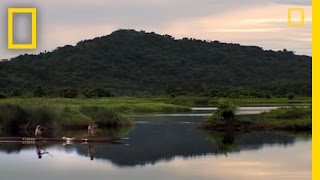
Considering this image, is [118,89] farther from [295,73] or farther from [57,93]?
[295,73]

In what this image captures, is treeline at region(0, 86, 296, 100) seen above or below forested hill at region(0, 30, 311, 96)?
below

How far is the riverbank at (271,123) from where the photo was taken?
73.6 feet

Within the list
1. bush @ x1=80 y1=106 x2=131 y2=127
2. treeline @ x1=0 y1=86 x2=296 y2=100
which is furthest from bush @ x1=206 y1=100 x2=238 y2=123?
treeline @ x1=0 y1=86 x2=296 y2=100

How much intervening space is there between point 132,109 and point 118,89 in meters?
13.9

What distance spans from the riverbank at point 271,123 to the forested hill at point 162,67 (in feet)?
56.5

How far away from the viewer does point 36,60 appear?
170 ft

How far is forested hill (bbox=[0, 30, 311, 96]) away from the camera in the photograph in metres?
46.1

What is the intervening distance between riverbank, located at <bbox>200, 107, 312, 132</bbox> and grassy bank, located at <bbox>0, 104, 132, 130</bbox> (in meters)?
3.42

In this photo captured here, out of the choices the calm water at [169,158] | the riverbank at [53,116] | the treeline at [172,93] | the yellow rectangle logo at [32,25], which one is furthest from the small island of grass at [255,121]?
the yellow rectangle logo at [32,25]

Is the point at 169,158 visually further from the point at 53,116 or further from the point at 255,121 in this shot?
the point at 255,121

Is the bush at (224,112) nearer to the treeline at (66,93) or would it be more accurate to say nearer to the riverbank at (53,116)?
the riverbank at (53,116)

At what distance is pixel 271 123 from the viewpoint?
928 inches

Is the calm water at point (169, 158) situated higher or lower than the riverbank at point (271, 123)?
lower

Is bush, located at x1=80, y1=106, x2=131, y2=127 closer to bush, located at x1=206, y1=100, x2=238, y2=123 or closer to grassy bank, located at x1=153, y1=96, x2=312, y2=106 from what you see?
bush, located at x1=206, y1=100, x2=238, y2=123
